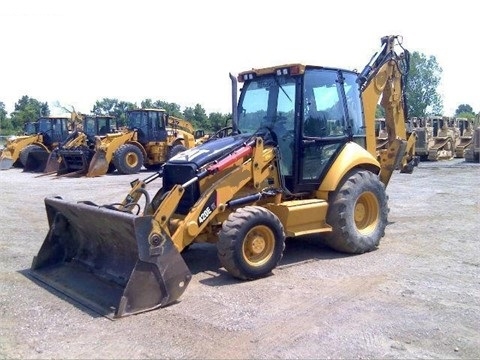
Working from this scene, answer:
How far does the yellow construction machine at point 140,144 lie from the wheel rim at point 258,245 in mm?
15422

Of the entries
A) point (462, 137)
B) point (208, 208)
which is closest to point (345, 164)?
point (208, 208)

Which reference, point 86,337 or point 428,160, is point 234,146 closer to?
point 86,337

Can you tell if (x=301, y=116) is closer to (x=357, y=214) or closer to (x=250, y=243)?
(x=357, y=214)

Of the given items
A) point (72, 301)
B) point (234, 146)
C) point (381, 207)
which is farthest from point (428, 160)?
point (72, 301)

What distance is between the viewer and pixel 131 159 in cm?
2219

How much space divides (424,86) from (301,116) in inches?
2748

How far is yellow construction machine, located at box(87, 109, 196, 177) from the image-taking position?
70.2 feet

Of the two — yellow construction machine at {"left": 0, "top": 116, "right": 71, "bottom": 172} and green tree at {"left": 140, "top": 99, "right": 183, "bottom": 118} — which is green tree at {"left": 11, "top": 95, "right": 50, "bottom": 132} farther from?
yellow construction machine at {"left": 0, "top": 116, "right": 71, "bottom": 172}

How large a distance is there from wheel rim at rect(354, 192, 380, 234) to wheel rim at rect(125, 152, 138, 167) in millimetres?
15104

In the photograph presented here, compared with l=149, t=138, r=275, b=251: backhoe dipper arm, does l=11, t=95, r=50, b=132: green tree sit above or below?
above

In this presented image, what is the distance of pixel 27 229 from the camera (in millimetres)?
9992

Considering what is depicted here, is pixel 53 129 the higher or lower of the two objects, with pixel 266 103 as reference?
higher

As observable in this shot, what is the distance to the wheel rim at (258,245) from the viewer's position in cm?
640

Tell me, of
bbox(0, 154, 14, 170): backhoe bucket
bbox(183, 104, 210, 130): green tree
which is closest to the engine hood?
bbox(0, 154, 14, 170): backhoe bucket
